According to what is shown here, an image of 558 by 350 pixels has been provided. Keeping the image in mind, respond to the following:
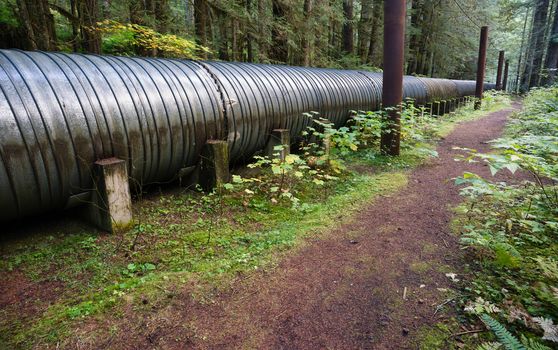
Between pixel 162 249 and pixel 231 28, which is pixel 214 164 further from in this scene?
pixel 231 28

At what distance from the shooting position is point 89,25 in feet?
25.8

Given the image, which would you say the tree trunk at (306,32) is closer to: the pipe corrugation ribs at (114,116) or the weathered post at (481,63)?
the pipe corrugation ribs at (114,116)

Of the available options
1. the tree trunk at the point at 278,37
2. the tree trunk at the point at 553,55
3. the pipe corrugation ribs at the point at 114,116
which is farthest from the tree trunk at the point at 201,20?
the tree trunk at the point at 553,55

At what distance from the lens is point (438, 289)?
8.48ft

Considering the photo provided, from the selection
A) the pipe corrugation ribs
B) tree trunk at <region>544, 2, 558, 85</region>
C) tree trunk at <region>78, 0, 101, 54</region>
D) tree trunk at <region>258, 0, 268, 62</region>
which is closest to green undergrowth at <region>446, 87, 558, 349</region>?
the pipe corrugation ribs

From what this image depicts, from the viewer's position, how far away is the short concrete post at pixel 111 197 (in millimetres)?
3266

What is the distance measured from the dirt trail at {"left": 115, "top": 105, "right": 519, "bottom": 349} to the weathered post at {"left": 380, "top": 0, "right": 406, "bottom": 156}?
9.81 ft

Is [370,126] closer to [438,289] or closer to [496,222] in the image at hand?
[496,222]

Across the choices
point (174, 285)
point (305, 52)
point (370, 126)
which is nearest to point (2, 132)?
point (174, 285)

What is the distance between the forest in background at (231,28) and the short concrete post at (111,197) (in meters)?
5.08

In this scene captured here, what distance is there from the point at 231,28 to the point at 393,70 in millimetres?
8025

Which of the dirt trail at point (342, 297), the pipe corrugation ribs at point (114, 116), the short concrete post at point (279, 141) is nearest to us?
the dirt trail at point (342, 297)

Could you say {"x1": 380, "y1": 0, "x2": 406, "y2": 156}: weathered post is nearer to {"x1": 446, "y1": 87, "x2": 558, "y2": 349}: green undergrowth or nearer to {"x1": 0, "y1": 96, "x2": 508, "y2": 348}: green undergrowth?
{"x1": 0, "y1": 96, "x2": 508, "y2": 348}: green undergrowth

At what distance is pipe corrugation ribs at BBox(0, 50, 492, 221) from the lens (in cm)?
289
